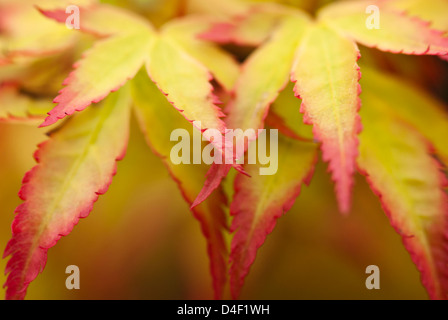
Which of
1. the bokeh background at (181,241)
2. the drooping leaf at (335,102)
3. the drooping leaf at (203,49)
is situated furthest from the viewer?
the bokeh background at (181,241)

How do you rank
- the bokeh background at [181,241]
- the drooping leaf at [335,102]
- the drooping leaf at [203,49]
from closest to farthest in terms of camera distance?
the drooping leaf at [335,102] → the drooping leaf at [203,49] → the bokeh background at [181,241]

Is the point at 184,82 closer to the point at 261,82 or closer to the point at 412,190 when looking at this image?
the point at 261,82

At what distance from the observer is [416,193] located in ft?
1.12

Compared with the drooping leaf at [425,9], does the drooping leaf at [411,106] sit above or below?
below

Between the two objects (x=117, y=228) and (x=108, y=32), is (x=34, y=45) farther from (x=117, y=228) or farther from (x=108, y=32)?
(x=117, y=228)

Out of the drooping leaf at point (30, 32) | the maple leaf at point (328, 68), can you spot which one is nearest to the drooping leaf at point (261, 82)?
the maple leaf at point (328, 68)

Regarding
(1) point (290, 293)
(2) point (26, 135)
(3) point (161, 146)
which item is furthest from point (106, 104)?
(1) point (290, 293)

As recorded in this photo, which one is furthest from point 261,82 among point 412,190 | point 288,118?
point 412,190

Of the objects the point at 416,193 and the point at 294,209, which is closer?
the point at 416,193

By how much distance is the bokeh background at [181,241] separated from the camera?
1.68 ft

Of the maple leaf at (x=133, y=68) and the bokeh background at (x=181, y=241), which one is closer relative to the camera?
the maple leaf at (x=133, y=68)

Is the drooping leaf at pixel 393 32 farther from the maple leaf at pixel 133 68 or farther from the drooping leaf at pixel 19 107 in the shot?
the drooping leaf at pixel 19 107

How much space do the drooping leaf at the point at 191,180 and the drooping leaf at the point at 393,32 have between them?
168 millimetres
